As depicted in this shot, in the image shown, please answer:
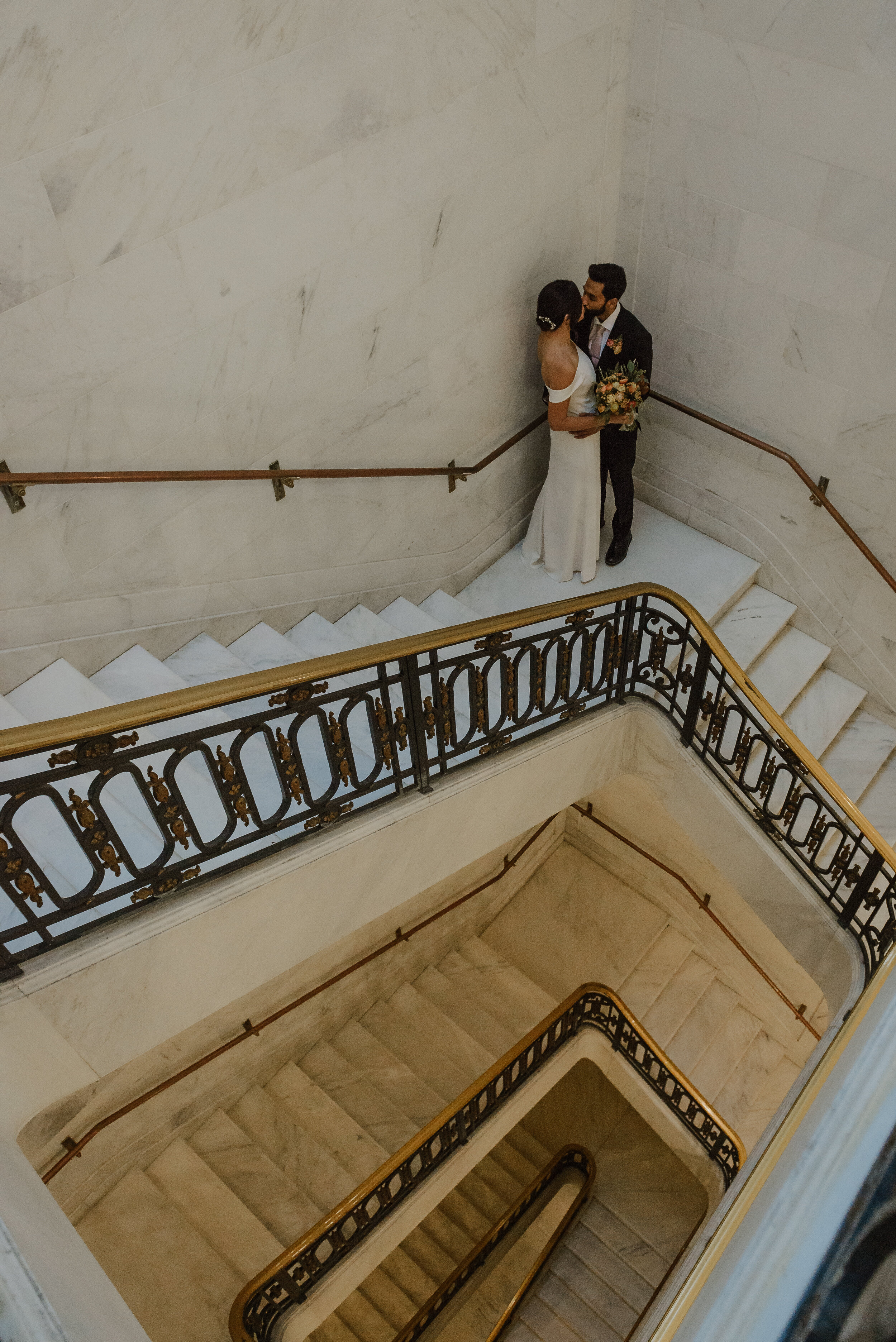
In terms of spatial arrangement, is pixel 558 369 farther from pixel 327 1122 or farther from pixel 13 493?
pixel 327 1122

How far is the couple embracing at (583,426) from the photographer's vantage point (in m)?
5.53

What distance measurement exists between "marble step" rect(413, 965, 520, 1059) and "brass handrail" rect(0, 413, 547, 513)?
4947mm

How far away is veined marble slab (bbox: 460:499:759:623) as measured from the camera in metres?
6.48

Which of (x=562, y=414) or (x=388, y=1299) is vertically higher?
(x=562, y=414)

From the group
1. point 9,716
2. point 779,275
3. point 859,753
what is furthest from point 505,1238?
point 779,275

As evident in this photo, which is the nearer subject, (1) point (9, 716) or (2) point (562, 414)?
(1) point (9, 716)

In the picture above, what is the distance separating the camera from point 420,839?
4.53 meters

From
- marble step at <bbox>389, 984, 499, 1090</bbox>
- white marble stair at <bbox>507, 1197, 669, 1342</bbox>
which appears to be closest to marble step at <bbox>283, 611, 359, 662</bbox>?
marble step at <bbox>389, 984, 499, 1090</bbox>

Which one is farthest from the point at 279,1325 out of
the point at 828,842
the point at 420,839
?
the point at 828,842

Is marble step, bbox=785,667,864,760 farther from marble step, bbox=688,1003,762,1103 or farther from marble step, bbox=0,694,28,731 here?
marble step, bbox=0,694,28,731

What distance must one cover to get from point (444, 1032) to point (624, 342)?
19.3 feet

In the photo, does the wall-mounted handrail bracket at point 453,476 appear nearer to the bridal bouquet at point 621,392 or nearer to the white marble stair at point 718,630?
the white marble stair at point 718,630

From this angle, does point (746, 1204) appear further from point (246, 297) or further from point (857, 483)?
point (857, 483)

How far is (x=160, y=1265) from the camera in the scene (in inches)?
239
